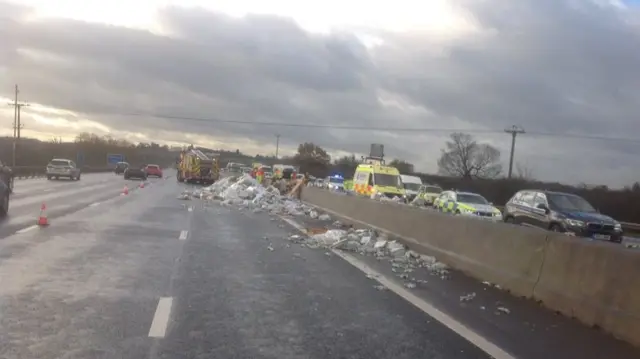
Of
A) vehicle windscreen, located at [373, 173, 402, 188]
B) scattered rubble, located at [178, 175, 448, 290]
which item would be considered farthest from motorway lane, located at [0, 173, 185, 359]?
vehicle windscreen, located at [373, 173, 402, 188]

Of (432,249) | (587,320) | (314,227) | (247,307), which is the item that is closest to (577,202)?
(314,227)

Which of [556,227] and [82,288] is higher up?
[556,227]

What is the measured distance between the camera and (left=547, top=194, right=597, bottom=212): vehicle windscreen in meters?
22.9

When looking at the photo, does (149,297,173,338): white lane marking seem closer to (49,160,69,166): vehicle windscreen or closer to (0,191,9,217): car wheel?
(0,191,9,217): car wheel

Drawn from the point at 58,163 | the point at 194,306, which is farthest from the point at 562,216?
the point at 58,163

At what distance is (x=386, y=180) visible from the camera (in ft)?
133

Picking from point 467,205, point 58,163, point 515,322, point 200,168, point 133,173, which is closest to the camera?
point 515,322

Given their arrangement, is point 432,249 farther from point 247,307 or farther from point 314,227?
point 314,227

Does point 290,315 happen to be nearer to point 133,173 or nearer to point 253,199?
point 253,199

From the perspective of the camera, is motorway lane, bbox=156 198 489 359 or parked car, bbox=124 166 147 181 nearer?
motorway lane, bbox=156 198 489 359

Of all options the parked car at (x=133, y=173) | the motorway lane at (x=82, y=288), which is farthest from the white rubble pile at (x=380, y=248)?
the parked car at (x=133, y=173)

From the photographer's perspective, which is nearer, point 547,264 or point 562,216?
point 547,264

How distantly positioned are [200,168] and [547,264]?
59.0 meters

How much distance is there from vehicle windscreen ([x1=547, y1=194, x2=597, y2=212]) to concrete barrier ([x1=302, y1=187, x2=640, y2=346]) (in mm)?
8278
